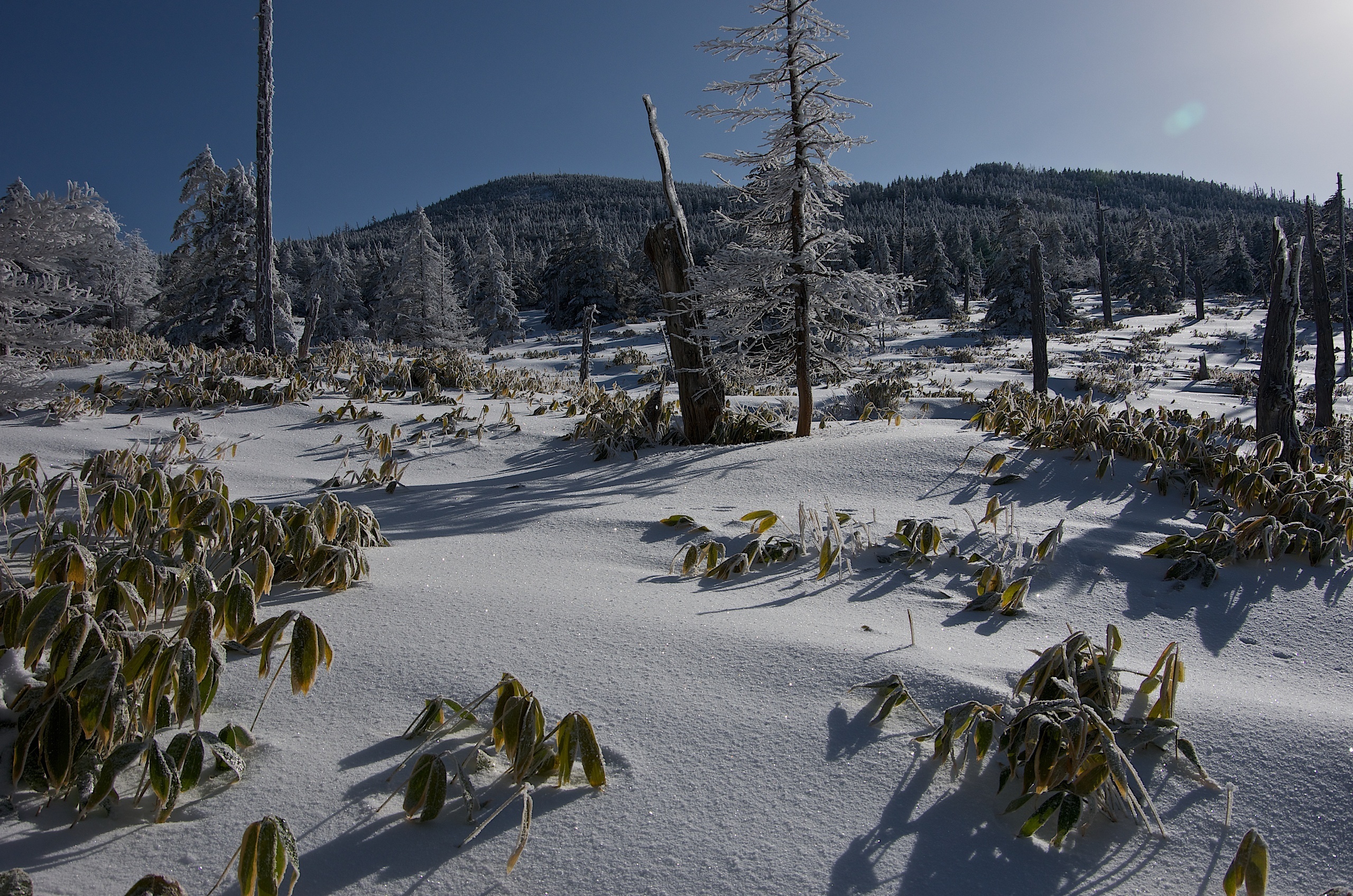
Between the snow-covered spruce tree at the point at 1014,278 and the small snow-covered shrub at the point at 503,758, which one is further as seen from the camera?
the snow-covered spruce tree at the point at 1014,278

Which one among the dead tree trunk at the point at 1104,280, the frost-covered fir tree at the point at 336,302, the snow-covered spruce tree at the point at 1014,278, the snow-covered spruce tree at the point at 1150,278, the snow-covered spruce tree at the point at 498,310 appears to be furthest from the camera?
the frost-covered fir tree at the point at 336,302

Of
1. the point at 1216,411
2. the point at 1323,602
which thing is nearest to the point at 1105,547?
the point at 1323,602

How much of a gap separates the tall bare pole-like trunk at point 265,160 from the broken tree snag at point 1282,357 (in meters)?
13.5

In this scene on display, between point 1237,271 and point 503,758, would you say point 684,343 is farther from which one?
point 1237,271

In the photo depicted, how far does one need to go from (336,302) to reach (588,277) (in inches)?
842

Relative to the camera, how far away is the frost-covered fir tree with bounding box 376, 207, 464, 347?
31.5m

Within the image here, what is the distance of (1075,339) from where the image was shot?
92.8ft

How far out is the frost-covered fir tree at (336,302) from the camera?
45.6 meters

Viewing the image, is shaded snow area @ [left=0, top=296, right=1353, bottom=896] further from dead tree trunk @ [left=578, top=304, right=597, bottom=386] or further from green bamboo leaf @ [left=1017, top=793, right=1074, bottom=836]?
dead tree trunk @ [left=578, top=304, right=597, bottom=386]

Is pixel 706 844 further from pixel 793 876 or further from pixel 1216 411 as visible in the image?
pixel 1216 411

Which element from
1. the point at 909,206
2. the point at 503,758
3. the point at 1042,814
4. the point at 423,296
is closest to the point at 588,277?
the point at 423,296

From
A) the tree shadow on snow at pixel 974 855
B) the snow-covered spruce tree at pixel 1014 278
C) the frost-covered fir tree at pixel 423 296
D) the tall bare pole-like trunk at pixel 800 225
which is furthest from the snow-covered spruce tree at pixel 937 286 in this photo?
the tree shadow on snow at pixel 974 855

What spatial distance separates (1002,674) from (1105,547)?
1385 millimetres

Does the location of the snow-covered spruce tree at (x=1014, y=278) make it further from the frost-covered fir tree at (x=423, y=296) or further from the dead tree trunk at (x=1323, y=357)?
the frost-covered fir tree at (x=423, y=296)
